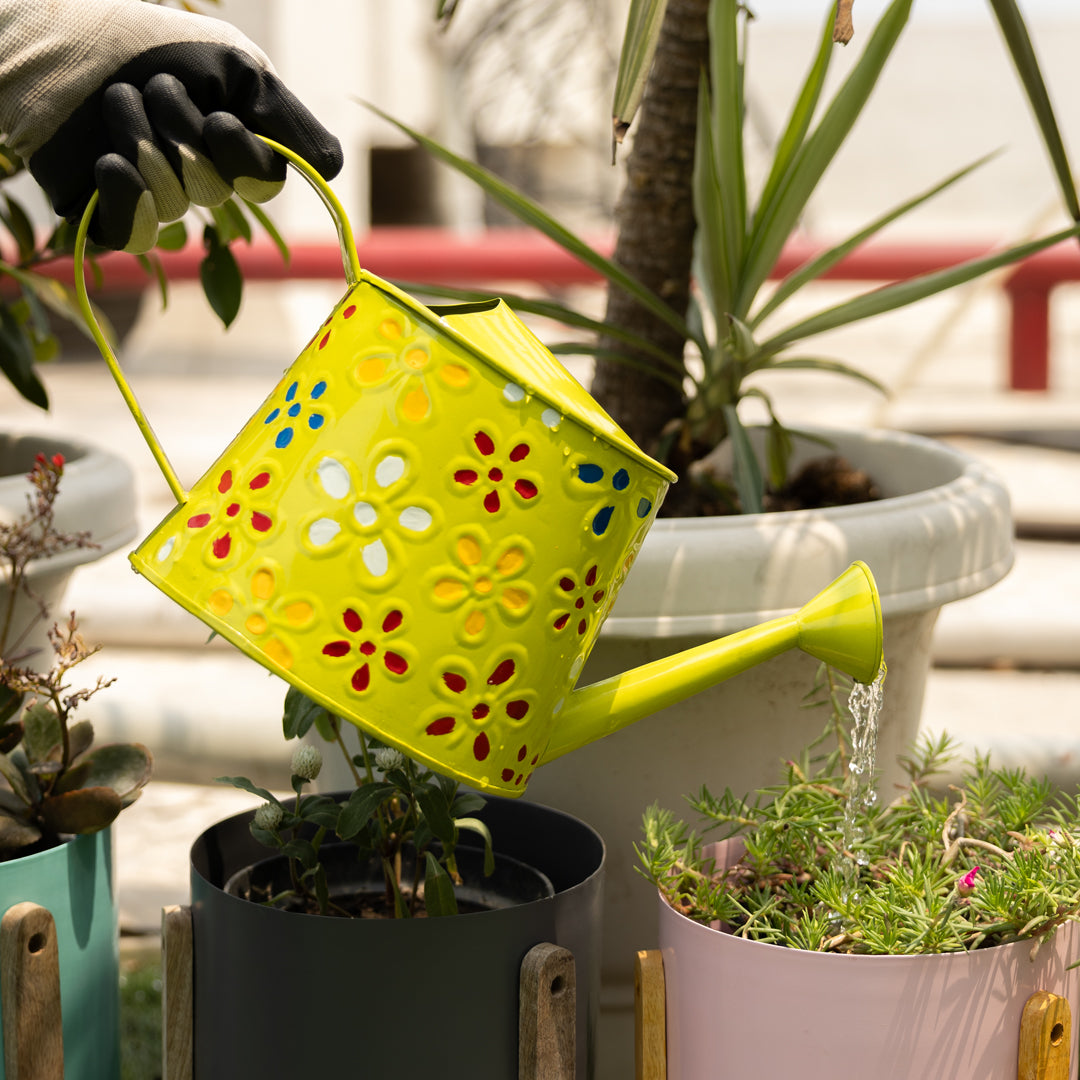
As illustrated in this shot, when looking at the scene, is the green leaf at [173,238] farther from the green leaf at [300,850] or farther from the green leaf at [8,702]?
the green leaf at [300,850]

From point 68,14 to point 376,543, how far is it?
339 millimetres

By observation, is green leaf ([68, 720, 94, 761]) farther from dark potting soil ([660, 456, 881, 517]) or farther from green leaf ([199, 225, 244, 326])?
dark potting soil ([660, 456, 881, 517])

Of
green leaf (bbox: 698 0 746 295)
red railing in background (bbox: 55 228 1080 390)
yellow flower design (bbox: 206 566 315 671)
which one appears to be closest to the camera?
yellow flower design (bbox: 206 566 315 671)

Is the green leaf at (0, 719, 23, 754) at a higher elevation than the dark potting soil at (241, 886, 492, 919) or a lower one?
higher

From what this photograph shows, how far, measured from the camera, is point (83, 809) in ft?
2.57

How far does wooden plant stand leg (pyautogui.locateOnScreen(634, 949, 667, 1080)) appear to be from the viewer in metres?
0.73

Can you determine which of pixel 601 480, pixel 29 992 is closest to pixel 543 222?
pixel 601 480

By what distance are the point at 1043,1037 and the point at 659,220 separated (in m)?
0.72

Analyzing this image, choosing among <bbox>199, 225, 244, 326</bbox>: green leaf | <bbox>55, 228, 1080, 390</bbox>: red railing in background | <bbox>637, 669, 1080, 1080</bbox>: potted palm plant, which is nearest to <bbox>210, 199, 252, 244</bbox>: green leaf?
<bbox>199, 225, 244, 326</bbox>: green leaf

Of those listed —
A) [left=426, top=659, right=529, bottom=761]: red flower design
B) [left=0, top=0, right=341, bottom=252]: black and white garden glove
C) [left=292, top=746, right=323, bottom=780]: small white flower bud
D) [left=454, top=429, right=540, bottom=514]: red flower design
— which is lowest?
[left=292, top=746, right=323, bottom=780]: small white flower bud

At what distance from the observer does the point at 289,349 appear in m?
6.23

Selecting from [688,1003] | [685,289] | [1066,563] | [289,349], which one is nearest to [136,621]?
[685,289]

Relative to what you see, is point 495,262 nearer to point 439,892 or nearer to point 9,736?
point 9,736

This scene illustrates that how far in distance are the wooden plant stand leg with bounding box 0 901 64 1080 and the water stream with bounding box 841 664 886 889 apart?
0.47m
